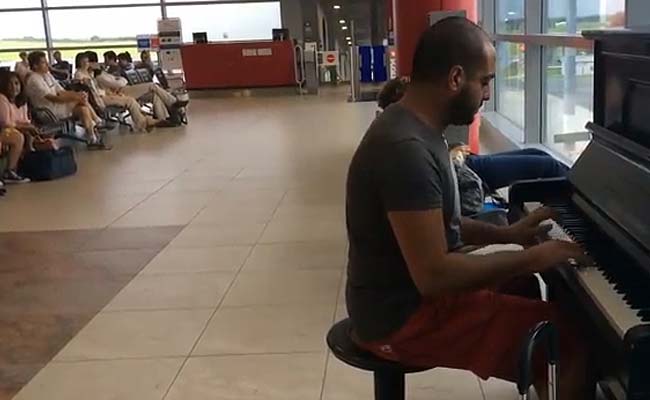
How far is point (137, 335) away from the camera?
11.4 ft

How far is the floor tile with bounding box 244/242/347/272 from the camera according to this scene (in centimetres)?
431

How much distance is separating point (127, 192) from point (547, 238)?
5351 millimetres

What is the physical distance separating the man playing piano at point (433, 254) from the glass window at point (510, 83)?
236 inches

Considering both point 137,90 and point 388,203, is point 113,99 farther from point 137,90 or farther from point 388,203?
point 388,203

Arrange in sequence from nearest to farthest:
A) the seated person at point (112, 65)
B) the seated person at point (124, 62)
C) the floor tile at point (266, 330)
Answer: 1. the floor tile at point (266, 330)
2. the seated person at point (112, 65)
3. the seated person at point (124, 62)

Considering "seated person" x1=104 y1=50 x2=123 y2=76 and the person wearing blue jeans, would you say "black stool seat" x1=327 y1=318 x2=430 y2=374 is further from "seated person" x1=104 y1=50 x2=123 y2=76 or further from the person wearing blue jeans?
"seated person" x1=104 y1=50 x2=123 y2=76

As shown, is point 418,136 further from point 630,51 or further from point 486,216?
point 486,216

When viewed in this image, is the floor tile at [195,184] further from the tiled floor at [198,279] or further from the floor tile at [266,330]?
the floor tile at [266,330]

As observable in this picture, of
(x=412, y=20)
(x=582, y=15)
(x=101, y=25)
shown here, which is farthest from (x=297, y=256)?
(x=101, y=25)

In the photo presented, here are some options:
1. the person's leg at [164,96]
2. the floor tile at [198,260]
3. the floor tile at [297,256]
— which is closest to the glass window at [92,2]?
the person's leg at [164,96]

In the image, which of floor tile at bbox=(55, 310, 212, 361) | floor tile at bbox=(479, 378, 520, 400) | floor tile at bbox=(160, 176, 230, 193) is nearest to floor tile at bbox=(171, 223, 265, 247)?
floor tile at bbox=(55, 310, 212, 361)

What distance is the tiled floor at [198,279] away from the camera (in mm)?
2961

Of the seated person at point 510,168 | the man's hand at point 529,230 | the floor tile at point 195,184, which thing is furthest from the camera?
the floor tile at point 195,184

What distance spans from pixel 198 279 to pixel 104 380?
121 centimetres
